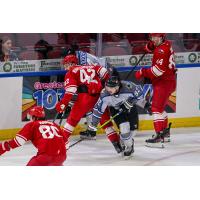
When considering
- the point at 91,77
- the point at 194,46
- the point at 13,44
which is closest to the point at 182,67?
the point at 194,46

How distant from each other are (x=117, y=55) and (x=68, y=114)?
0.60 meters

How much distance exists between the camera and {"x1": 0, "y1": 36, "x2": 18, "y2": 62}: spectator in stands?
9125 mm

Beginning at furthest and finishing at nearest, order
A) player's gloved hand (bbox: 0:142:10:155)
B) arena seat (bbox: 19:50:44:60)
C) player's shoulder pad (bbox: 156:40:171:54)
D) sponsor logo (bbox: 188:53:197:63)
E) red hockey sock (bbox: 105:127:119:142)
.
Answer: sponsor logo (bbox: 188:53:197:63), player's shoulder pad (bbox: 156:40:171:54), red hockey sock (bbox: 105:127:119:142), arena seat (bbox: 19:50:44:60), player's gloved hand (bbox: 0:142:10:155)

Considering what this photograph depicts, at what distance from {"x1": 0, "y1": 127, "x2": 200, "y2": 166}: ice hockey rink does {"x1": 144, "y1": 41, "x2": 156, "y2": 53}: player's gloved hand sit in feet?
2.13

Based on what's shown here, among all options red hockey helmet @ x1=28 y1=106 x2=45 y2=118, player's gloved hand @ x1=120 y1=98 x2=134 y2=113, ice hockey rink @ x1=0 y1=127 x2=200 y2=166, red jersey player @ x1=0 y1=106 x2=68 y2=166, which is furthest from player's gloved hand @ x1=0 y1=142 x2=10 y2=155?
player's gloved hand @ x1=120 y1=98 x2=134 y2=113

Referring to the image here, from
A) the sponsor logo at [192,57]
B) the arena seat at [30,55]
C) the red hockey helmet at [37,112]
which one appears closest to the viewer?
the red hockey helmet at [37,112]

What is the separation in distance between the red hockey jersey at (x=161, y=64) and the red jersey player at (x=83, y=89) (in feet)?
1.25

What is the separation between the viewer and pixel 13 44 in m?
9.13

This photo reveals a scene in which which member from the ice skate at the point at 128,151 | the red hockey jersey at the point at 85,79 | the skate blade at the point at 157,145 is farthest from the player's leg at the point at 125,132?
the red hockey jersey at the point at 85,79

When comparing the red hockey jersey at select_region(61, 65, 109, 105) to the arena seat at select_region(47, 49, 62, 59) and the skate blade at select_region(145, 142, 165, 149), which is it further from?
the skate blade at select_region(145, 142, 165, 149)

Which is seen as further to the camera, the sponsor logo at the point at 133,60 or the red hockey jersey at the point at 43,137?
the sponsor logo at the point at 133,60

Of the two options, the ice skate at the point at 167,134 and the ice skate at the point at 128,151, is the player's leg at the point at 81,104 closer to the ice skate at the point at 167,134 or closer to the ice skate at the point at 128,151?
the ice skate at the point at 128,151

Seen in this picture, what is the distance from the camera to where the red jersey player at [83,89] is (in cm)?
927

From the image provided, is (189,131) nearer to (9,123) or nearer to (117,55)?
(117,55)
